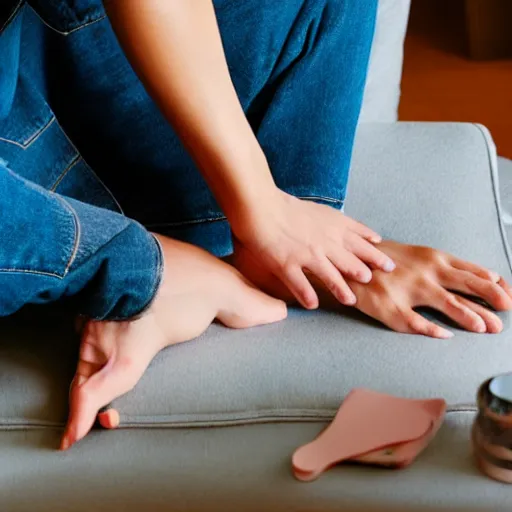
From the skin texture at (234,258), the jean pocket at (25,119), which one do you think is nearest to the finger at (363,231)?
the skin texture at (234,258)

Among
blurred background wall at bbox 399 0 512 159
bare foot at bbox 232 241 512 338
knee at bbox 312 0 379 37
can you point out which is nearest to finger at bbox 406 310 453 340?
bare foot at bbox 232 241 512 338

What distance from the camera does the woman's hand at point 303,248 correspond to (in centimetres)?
81

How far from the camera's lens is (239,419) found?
713mm

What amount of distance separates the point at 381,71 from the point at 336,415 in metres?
0.70

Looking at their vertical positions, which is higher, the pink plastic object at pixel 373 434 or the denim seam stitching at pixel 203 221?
the denim seam stitching at pixel 203 221

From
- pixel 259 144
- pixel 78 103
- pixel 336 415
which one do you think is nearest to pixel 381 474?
pixel 336 415

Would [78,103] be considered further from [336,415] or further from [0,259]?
[336,415]

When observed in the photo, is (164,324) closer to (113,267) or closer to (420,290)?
(113,267)

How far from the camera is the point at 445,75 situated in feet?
6.56

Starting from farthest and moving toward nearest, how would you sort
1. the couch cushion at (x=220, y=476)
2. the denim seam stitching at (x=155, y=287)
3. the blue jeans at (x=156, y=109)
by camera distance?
the blue jeans at (x=156, y=109), the denim seam stitching at (x=155, y=287), the couch cushion at (x=220, y=476)

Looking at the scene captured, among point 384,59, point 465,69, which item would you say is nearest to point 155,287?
point 384,59

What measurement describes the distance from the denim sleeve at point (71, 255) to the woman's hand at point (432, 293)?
0.20m

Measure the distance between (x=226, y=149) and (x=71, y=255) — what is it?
7.2 inches

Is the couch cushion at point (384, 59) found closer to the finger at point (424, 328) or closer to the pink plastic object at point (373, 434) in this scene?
the finger at point (424, 328)
